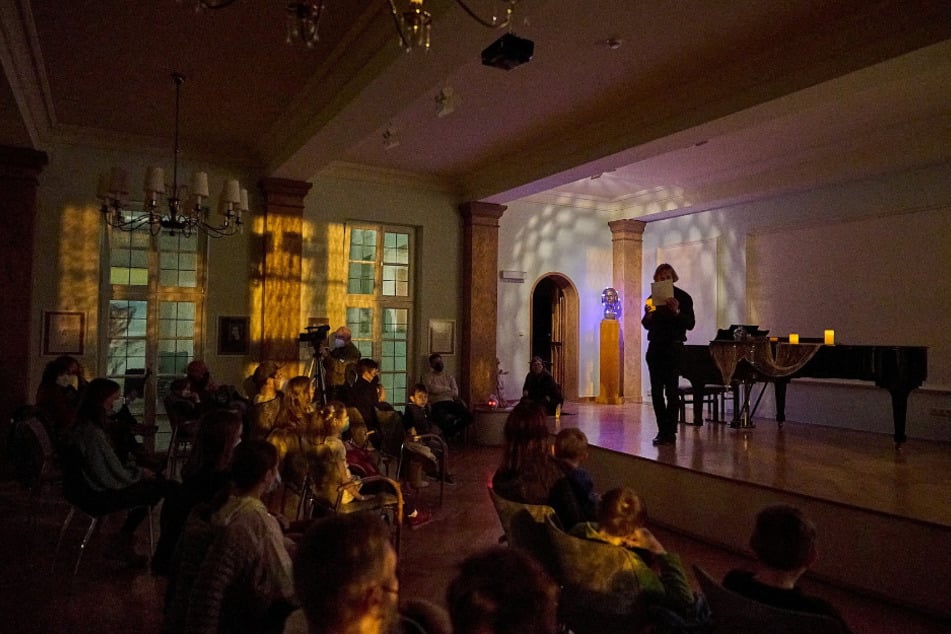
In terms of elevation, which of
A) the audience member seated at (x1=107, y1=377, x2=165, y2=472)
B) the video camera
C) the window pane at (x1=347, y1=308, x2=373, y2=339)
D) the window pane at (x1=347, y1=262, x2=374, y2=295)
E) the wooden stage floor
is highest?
the window pane at (x1=347, y1=262, x2=374, y2=295)

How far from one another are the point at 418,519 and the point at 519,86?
3.78 meters

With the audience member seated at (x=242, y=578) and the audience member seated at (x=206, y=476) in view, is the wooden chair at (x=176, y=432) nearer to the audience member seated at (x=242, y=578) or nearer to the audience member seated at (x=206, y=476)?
the audience member seated at (x=206, y=476)

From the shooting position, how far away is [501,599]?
3.75 feet

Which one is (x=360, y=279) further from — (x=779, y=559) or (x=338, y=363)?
(x=779, y=559)

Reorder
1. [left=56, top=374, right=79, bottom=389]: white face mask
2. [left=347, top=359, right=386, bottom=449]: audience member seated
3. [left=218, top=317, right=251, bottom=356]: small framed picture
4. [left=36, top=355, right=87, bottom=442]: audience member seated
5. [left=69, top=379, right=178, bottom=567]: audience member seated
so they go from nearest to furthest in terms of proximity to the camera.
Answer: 1. [left=69, top=379, right=178, bottom=567]: audience member seated
2. [left=36, top=355, right=87, bottom=442]: audience member seated
3. [left=56, top=374, right=79, bottom=389]: white face mask
4. [left=347, top=359, right=386, bottom=449]: audience member seated
5. [left=218, top=317, right=251, bottom=356]: small framed picture

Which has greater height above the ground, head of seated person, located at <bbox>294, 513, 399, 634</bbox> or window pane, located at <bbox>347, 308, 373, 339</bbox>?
window pane, located at <bbox>347, 308, 373, 339</bbox>

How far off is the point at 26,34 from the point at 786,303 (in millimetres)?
9144

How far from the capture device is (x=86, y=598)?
3635 millimetres

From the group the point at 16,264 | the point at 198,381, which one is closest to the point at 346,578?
the point at 198,381

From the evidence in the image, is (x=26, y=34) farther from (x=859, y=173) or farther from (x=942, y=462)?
(x=859, y=173)

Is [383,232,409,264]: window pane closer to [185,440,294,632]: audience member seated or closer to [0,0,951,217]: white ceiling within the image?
[0,0,951,217]: white ceiling

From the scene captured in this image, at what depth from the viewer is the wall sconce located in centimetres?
1067

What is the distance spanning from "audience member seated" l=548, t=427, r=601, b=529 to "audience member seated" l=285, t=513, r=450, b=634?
1.56m

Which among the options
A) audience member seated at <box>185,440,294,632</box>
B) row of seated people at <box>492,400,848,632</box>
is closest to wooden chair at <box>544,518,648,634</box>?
row of seated people at <box>492,400,848,632</box>
